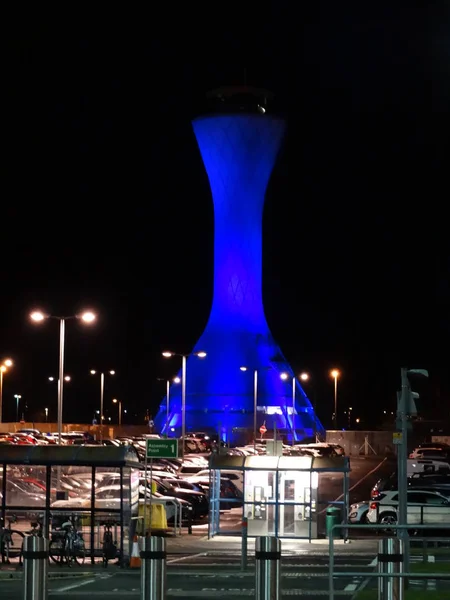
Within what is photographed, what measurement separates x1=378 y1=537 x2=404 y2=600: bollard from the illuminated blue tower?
79.1m

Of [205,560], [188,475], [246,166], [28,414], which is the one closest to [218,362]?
[246,166]

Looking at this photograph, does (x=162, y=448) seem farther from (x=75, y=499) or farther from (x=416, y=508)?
(x=416, y=508)

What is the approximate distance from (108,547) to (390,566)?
1223 cm

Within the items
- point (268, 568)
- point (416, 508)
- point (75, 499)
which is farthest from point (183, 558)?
point (268, 568)

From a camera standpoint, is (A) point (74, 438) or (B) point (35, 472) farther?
(A) point (74, 438)

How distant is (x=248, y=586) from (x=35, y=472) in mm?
6432

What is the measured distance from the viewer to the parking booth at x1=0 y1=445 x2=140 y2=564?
23.9m

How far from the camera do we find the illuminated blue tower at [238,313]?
92500mm

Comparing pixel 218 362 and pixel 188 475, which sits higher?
pixel 218 362

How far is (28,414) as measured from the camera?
144875 mm

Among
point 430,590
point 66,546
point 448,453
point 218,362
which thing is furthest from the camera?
point 218,362

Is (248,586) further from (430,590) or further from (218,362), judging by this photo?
(218,362)

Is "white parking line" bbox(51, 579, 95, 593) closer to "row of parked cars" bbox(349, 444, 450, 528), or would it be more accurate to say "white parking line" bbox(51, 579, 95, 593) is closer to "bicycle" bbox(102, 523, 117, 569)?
"bicycle" bbox(102, 523, 117, 569)

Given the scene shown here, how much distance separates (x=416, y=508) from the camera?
1324 inches
